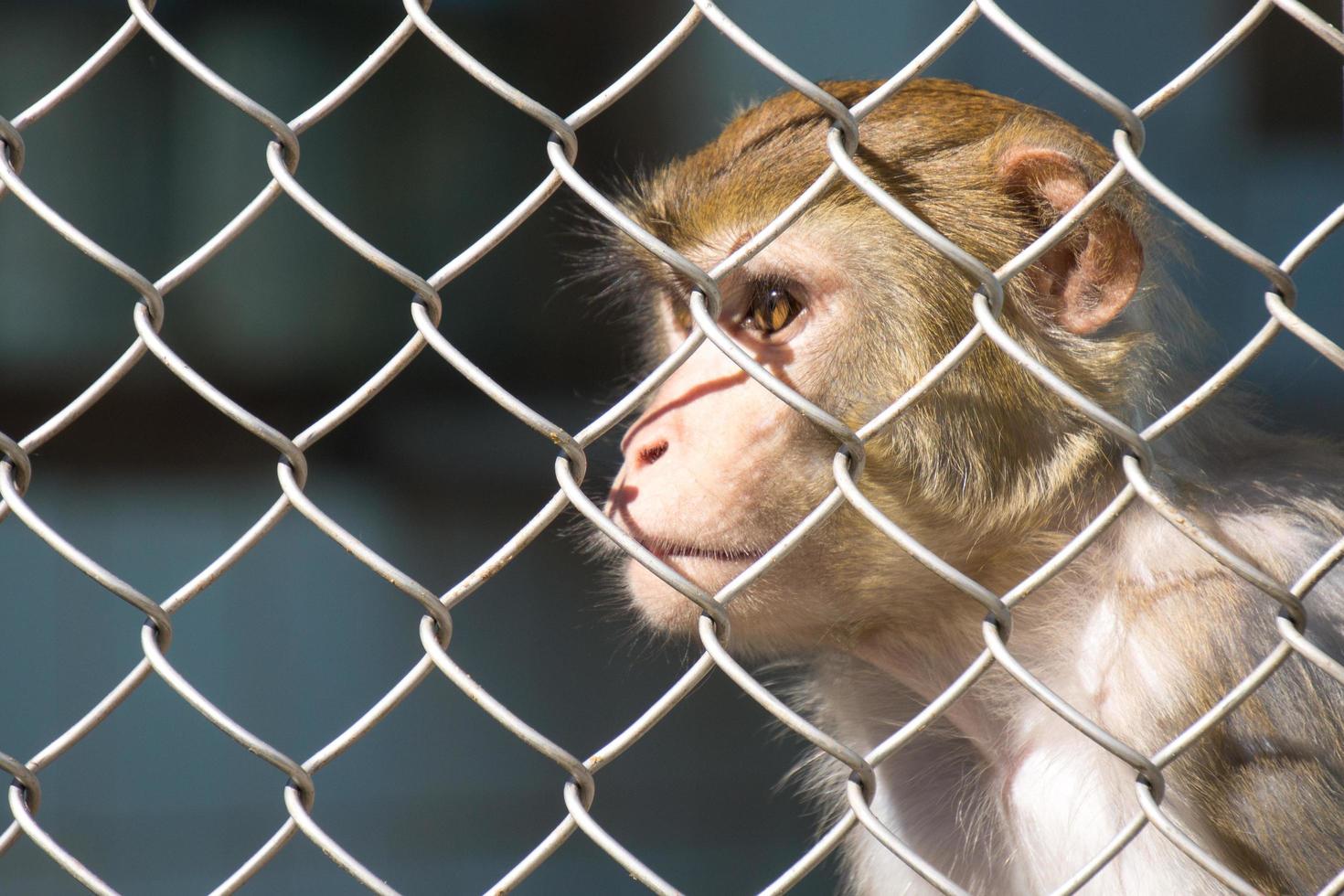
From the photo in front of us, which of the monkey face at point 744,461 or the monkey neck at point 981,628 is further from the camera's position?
the monkey neck at point 981,628

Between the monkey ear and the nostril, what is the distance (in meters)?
0.61

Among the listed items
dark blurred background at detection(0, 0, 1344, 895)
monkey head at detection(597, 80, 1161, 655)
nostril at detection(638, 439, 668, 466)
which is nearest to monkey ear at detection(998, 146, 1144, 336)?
monkey head at detection(597, 80, 1161, 655)

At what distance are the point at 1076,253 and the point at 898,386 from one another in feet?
1.09

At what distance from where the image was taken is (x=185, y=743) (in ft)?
15.7

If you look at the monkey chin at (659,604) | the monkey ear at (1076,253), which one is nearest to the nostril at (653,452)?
the monkey chin at (659,604)

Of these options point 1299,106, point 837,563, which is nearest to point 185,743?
point 837,563

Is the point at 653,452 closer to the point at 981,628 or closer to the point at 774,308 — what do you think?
the point at 774,308

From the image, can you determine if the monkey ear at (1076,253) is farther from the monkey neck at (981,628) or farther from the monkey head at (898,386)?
the monkey neck at (981,628)

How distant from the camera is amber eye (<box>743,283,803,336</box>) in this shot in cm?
201

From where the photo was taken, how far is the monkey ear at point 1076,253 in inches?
77.0

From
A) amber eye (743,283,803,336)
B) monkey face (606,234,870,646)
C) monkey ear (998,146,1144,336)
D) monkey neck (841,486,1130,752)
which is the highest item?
monkey ear (998,146,1144,336)

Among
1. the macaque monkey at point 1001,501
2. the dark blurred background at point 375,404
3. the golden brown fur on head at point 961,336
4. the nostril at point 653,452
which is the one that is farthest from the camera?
the dark blurred background at point 375,404

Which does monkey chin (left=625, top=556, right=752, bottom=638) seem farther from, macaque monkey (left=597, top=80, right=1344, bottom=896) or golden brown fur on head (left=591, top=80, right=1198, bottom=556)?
golden brown fur on head (left=591, top=80, right=1198, bottom=556)

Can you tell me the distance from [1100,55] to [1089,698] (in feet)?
10.2
